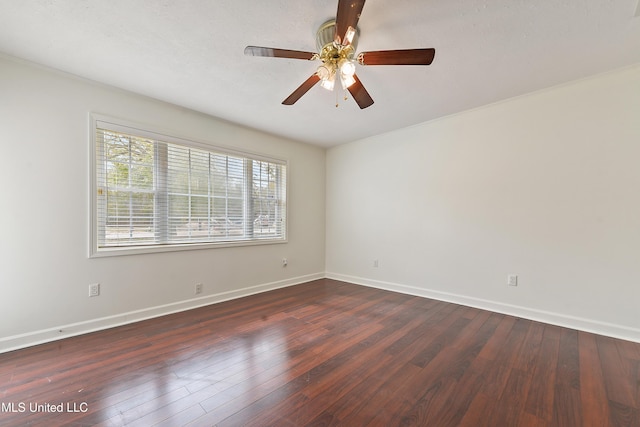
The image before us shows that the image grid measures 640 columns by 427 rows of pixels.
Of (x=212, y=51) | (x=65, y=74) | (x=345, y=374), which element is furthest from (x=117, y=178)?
(x=345, y=374)

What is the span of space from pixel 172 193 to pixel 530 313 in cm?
438

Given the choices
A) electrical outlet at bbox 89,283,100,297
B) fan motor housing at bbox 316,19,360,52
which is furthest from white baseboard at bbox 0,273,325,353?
fan motor housing at bbox 316,19,360,52

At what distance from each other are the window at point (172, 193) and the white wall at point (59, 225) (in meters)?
0.13

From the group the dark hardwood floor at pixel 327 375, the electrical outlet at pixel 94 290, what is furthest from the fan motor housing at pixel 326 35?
the electrical outlet at pixel 94 290

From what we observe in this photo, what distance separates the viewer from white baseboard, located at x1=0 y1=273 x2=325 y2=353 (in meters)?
2.21

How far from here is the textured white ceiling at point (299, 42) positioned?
1.68m

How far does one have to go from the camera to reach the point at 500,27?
1.85 m

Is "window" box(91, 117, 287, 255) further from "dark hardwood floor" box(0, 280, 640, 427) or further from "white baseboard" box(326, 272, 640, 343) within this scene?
"white baseboard" box(326, 272, 640, 343)

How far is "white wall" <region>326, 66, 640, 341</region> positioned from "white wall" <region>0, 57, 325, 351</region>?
9.86 ft

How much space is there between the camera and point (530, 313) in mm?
2908

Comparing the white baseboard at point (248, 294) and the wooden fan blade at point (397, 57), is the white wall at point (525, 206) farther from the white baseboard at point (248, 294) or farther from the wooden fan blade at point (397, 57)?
the wooden fan blade at point (397, 57)

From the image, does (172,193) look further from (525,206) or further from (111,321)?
(525,206)

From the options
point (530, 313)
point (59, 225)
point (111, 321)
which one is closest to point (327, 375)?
point (111, 321)

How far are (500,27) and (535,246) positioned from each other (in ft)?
7.53
